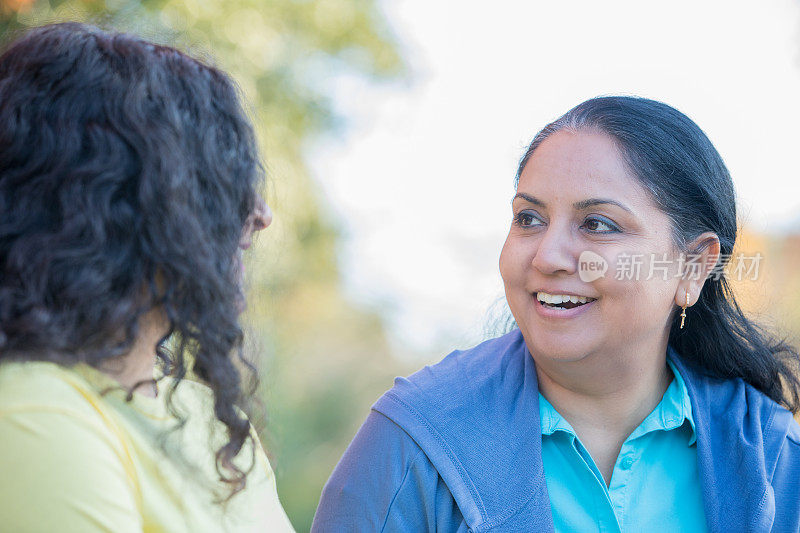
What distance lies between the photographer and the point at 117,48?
1.27m

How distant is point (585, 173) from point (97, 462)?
4.00 ft

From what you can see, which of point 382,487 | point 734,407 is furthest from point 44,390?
point 734,407

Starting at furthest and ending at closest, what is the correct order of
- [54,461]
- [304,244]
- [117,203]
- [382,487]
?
[304,244] → [382,487] → [117,203] → [54,461]

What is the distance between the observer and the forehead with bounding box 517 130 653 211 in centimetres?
170

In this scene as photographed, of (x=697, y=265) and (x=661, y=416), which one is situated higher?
(x=697, y=265)

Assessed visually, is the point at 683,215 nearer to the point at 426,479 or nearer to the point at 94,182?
the point at 426,479

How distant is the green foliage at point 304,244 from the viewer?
481 centimetres

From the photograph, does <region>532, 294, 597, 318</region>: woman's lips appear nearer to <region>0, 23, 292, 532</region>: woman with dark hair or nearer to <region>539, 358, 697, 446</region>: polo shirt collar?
<region>539, 358, 697, 446</region>: polo shirt collar

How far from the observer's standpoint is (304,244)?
5.78 m

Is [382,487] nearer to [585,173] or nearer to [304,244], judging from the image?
[585,173]

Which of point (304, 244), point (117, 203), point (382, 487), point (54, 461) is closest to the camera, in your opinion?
point (54, 461)

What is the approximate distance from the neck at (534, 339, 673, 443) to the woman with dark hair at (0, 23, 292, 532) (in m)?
0.80

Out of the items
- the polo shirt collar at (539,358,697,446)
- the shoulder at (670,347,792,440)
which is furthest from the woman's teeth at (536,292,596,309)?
the shoulder at (670,347,792,440)

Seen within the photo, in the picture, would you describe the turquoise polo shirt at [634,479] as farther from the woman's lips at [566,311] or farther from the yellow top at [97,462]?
the yellow top at [97,462]
